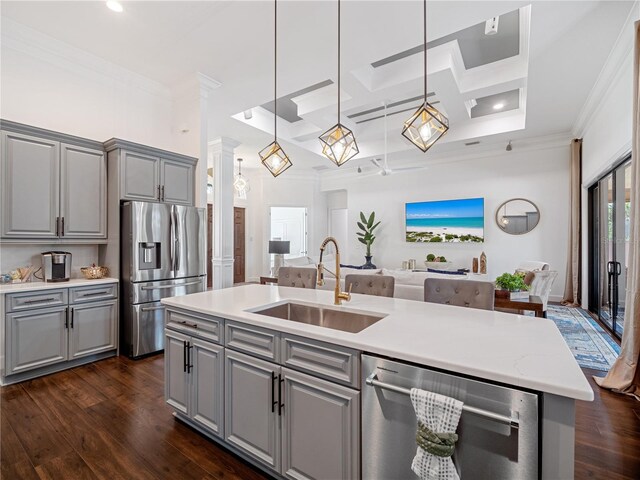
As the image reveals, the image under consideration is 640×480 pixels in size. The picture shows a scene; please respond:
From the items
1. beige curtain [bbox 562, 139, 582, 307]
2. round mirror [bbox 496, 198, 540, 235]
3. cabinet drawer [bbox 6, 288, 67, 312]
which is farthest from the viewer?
round mirror [bbox 496, 198, 540, 235]

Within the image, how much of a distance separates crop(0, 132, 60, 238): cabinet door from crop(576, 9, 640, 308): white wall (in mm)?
5548

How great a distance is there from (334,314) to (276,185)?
6.98 m

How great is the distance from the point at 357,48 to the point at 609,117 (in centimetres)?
326

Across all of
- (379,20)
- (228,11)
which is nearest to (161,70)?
(228,11)

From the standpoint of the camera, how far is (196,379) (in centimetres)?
200

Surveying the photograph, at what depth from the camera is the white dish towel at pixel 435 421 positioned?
1.09 meters

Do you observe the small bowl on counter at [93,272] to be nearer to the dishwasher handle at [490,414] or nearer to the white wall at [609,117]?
the dishwasher handle at [490,414]

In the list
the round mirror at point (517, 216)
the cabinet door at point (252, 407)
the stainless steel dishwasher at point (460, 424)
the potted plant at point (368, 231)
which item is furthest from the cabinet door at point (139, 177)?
the round mirror at point (517, 216)

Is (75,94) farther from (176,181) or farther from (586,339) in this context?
(586,339)

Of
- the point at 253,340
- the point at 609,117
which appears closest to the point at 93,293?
the point at 253,340

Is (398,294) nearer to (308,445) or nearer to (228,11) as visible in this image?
(308,445)

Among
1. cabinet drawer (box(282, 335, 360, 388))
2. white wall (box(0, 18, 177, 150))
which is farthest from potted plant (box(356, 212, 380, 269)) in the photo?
cabinet drawer (box(282, 335, 360, 388))

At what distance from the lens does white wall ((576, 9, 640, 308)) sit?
314 centimetres

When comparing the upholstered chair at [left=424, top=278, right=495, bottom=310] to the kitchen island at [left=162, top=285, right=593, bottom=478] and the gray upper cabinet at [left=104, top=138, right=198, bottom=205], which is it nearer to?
the kitchen island at [left=162, top=285, right=593, bottom=478]
